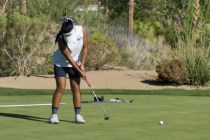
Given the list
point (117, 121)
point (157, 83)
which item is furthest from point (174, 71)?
point (117, 121)

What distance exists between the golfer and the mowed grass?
0.43 metres

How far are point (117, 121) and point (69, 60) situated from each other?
5.27ft

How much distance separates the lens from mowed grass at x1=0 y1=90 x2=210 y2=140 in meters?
11.8

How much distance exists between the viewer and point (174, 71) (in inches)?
938

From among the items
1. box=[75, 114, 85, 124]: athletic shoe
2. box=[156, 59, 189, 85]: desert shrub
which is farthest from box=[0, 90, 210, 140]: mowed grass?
box=[156, 59, 189, 85]: desert shrub

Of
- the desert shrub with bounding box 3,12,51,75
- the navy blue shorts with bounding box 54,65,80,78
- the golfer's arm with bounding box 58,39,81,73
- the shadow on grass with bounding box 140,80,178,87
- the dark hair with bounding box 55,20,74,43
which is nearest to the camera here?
the golfer's arm with bounding box 58,39,81,73

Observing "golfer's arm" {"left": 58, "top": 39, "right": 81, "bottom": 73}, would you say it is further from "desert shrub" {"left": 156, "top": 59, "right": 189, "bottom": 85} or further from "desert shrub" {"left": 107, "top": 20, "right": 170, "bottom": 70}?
"desert shrub" {"left": 107, "top": 20, "right": 170, "bottom": 70}

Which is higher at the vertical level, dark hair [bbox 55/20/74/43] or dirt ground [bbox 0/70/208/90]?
dark hair [bbox 55/20/74/43]

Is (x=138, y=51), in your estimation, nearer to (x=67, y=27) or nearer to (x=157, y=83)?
(x=157, y=83)

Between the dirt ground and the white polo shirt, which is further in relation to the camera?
the dirt ground

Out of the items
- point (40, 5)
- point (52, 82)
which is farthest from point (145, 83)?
point (40, 5)

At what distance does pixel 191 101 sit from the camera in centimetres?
1845

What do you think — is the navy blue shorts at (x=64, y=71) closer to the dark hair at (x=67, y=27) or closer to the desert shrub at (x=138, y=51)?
the dark hair at (x=67, y=27)

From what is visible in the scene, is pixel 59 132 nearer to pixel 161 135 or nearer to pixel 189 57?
pixel 161 135
